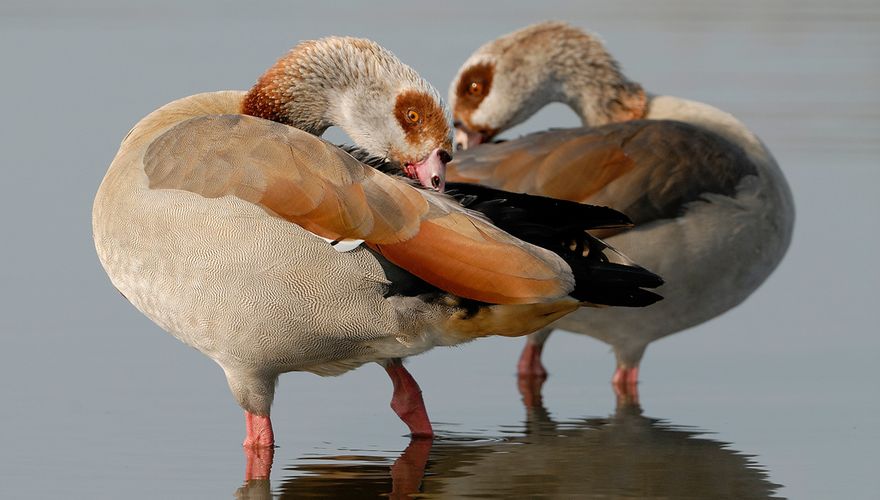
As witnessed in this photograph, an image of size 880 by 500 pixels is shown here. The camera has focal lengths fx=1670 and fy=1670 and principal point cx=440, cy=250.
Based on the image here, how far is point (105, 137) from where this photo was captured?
1252cm

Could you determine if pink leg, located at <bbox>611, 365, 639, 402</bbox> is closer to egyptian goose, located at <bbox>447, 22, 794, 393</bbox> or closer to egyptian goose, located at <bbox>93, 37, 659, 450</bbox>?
egyptian goose, located at <bbox>447, 22, 794, 393</bbox>

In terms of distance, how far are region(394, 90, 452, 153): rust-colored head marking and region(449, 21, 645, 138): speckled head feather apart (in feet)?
10.9

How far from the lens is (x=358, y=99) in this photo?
688 centimetres

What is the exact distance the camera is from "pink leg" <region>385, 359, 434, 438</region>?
7.09m

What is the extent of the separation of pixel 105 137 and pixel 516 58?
12.7 feet

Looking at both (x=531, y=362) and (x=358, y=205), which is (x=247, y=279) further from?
(x=531, y=362)

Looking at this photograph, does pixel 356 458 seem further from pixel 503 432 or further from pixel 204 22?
pixel 204 22

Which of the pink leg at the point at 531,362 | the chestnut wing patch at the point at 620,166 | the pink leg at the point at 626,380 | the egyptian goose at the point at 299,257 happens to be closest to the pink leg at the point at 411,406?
the egyptian goose at the point at 299,257

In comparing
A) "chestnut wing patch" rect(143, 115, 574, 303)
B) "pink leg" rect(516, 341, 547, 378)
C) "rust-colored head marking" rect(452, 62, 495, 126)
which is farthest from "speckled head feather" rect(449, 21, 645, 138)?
"chestnut wing patch" rect(143, 115, 574, 303)

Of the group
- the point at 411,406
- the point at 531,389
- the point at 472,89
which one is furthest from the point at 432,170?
the point at 472,89

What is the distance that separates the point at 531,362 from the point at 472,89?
206 centimetres

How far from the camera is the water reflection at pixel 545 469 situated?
6.26 m

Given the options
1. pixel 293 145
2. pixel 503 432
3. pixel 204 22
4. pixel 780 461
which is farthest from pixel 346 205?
pixel 204 22

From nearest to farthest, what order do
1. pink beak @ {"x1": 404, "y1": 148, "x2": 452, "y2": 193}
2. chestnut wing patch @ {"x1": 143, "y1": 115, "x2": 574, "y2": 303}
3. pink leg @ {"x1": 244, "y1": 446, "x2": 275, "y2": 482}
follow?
chestnut wing patch @ {"x1": 143, "y1": 115, "x2": 574, "y2": 303}
pink leg @ {"x1": 244, "y1": 446, "x2": 275, "y2": 482}
pink beak @ {"x1": 404, "y1": 148, "x2": 452, "y2": 193}
